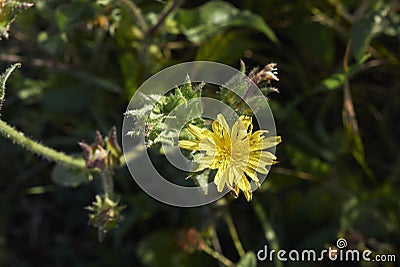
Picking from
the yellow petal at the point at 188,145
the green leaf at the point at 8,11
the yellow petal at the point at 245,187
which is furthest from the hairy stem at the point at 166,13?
the yellow petal at the point at 245,187

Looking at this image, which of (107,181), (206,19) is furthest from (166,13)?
(107,181)

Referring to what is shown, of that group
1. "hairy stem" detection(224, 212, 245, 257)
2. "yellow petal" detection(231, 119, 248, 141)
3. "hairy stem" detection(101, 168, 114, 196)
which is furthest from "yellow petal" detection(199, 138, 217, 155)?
"hairy stem" detection(224, 212, 245, 257)

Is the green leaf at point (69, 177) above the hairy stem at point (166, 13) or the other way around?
the other way around

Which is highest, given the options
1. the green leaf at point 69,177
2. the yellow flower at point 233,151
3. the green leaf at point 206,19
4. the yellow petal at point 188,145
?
the yellow petal at point 188,145

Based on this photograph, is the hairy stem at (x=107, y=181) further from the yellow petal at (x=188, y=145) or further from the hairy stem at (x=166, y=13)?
the hairy stem at (x=166, y=13)

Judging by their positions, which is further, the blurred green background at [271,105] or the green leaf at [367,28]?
the blurred green background at [271,105]
